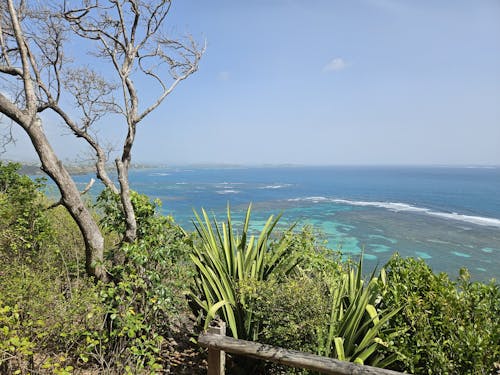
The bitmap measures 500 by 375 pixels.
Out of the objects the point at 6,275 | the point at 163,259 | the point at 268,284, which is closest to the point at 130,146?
the point at 163,259

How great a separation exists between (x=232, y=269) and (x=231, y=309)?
0.56 meters

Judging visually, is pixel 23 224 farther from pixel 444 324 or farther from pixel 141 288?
pixel 444 324

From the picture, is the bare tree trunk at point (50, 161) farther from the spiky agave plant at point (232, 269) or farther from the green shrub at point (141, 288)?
the spiky agave plant at point (232, 269)

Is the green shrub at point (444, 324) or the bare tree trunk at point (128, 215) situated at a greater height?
the bare tree trunk at point (128, 215)

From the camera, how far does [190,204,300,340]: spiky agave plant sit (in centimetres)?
296

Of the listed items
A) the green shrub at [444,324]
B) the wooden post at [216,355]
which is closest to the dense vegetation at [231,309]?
the green shrub at [444,324]

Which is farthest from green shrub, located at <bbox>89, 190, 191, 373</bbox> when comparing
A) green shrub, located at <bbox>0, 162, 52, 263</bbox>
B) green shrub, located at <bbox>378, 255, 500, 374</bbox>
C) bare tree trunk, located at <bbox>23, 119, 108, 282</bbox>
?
green shrub, located at <bbox>378, 255, 500, 374</bbox>

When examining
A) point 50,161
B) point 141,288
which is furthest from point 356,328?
point 50,161

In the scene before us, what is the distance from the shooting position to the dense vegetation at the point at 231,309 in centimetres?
230

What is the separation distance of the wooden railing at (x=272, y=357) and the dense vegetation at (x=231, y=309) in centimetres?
20

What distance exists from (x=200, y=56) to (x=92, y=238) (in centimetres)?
272

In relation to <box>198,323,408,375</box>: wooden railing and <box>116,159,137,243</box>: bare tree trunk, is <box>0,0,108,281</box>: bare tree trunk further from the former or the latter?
<box>198,323,408,375</box>: wooden railing

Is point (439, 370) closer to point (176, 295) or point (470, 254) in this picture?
point (176, 295)

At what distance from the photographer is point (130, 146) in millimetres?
3604
